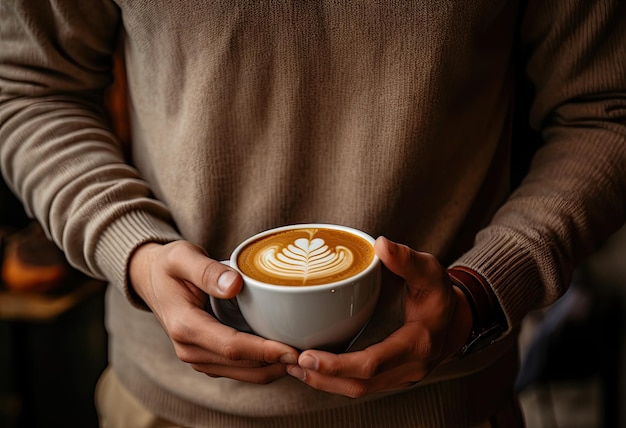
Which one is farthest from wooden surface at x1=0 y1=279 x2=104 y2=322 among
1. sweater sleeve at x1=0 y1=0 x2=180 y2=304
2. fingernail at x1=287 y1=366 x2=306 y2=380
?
fingernail at x1=287 y1=366 x2=306 y2=380

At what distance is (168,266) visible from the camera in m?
0.74

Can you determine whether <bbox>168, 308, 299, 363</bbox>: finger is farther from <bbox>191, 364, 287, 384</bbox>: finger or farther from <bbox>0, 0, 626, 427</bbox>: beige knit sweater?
Answer: <bbox>0, 0, 626, 427</bbox>: beige knit sweater

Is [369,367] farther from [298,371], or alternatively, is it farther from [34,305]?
[34,305]

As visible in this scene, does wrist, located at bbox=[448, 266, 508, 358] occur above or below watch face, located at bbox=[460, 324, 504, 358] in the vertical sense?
above

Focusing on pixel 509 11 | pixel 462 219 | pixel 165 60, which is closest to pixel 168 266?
pixel 165 60

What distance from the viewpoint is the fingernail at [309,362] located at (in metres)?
0.66

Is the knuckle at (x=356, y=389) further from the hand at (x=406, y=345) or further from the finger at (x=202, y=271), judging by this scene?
the finger at (x=202, y=271)

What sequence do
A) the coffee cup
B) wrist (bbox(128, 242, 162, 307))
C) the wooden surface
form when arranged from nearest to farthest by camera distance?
the coffee cup < wrist (bbox(128, 242, 162, 307)) < the wooden surface

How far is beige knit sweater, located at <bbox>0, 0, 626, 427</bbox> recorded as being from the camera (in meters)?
0.81

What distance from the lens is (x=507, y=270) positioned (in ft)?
2.66

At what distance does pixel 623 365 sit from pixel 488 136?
61.4 inches

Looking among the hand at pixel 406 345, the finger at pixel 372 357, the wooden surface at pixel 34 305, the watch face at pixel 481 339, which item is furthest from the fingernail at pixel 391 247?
the wooden surface at pixel 34 305

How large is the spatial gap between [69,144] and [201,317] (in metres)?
0.35

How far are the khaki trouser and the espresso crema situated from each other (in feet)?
1.24
